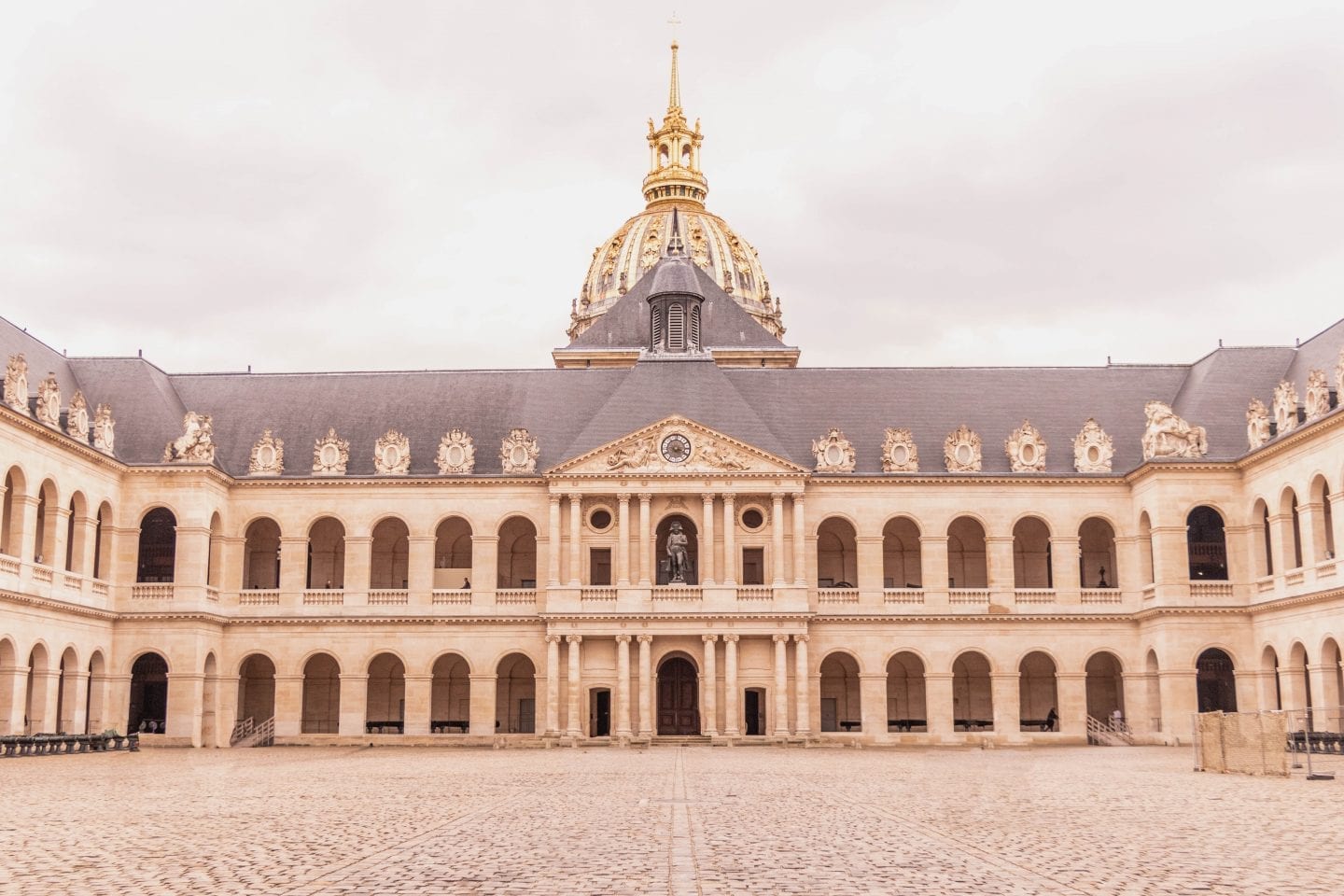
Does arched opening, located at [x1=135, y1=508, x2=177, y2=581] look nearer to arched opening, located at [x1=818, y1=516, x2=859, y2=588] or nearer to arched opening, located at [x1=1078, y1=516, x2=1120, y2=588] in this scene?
arched opening, located at [x1=818, y1=516, x2=859, y2=588]

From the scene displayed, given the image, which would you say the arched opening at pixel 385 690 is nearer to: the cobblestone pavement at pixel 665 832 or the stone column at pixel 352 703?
the stone column at pixel 352 703

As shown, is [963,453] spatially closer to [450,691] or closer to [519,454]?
[519,454]

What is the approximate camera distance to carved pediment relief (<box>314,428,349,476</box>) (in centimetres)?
6338

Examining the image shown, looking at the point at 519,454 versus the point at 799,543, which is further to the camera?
the point at 519,454

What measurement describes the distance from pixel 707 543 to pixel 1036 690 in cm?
1588

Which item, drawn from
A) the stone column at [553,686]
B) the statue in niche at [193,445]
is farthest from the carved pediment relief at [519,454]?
the statue in niche at [193,445]

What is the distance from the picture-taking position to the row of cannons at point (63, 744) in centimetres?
4469

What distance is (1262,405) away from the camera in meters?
59.4

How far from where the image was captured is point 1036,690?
64.1 meters

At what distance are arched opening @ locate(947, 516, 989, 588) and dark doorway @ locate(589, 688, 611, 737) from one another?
15.9 meters

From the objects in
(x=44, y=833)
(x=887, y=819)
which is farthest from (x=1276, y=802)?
(x=44, y=833)

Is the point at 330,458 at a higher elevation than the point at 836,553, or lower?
higher

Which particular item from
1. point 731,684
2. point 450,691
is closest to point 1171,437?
point 731,684

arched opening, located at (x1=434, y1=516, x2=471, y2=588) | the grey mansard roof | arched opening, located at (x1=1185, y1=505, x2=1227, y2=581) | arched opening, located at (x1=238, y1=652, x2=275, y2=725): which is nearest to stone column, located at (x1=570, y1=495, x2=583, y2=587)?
the grey mansard roof
